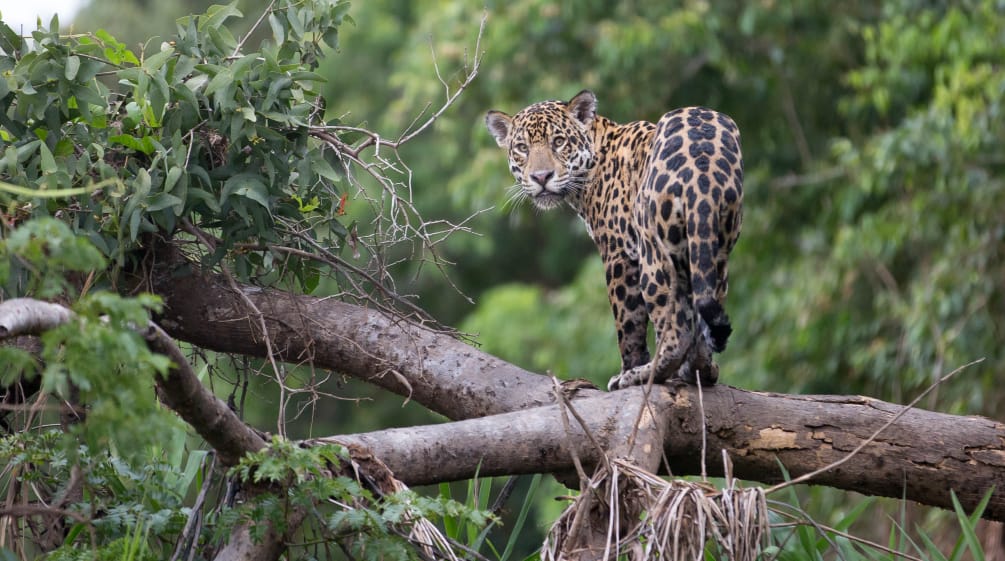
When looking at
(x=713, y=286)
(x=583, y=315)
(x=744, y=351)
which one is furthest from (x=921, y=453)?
(x=583, y=315)

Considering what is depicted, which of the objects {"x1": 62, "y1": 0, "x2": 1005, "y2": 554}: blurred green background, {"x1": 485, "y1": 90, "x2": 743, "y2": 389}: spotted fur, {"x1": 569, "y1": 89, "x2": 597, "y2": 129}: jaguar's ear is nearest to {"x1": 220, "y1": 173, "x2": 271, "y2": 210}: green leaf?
{"x1": 485, "y1": 90, "x2": 743, "y2": 389}: spotted fur

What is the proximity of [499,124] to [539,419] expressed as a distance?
105 inches

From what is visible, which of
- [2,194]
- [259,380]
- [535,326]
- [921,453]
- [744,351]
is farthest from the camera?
[535,326]

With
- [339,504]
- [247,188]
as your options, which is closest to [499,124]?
[247,188]

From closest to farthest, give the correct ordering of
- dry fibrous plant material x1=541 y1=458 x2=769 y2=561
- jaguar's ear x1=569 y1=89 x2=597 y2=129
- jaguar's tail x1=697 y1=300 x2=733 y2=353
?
dry fibrous plant material x1=541 y1=458 x2=769 y2=561 < jaguar's tail x1=697 y1=300 x2=733 y2=353 < jaguar's ear x1=569 y1=89 x2=597 y2=129

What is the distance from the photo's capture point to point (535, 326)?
1284 cm

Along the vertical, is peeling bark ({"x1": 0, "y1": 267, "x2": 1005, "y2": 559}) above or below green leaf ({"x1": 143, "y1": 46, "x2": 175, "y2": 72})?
below

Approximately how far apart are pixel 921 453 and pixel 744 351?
5859 mm

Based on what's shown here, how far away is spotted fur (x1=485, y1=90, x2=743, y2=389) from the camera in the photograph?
469 cm

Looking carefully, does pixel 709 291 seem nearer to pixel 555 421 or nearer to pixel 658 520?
pixel 555 421

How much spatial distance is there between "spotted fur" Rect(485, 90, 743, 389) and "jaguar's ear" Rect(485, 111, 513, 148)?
29 cm

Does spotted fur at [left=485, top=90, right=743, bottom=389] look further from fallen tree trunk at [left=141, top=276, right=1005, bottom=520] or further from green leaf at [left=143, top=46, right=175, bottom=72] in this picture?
green leaf at [left=143, top=46, right=175, bottom=72]

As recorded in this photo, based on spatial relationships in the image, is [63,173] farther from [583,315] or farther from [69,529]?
[583,315]

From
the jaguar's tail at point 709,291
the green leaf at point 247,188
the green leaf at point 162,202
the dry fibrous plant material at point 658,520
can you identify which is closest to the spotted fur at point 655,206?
the jaguar's tail at point 709,291
